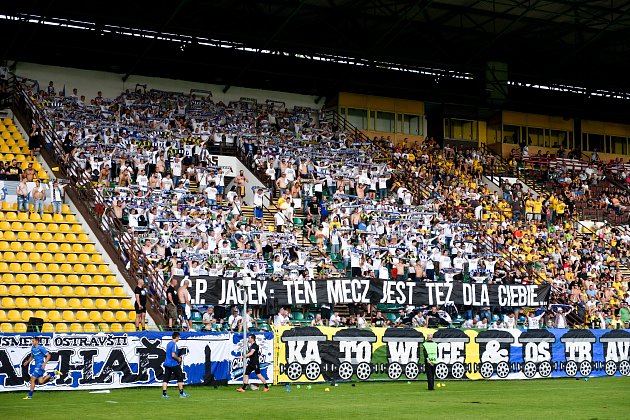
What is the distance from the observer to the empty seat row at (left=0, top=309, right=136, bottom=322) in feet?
85.3

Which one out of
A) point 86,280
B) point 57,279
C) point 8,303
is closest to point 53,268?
point 57,279

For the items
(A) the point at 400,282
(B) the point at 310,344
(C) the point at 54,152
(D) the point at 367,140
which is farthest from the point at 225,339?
(D) the point at 367,140

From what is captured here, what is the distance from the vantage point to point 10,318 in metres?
25.9

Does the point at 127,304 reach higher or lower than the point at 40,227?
lower

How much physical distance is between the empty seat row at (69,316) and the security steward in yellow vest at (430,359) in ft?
29.3

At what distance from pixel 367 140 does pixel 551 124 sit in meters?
14.5

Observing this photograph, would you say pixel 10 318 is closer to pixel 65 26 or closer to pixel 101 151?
pixel 101 151

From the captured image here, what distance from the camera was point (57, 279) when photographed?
28.3 m

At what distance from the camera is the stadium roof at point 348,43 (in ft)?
134

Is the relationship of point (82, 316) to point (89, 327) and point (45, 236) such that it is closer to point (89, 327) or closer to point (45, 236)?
point (89, 327)

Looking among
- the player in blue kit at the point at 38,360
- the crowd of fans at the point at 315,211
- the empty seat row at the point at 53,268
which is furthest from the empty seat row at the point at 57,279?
the player in blue kit at the point at 38,360

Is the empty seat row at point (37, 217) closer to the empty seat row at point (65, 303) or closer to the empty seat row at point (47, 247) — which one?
the empty seat row at point (47, 247)

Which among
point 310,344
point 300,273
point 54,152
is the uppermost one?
point 54,152

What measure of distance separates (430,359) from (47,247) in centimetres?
1310
